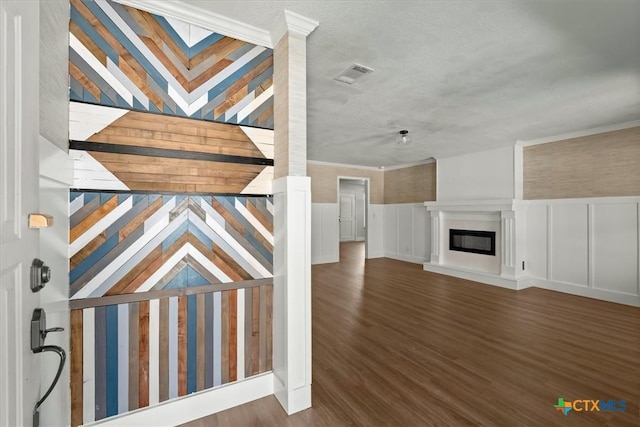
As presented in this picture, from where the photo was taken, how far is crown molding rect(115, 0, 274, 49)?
1817mm

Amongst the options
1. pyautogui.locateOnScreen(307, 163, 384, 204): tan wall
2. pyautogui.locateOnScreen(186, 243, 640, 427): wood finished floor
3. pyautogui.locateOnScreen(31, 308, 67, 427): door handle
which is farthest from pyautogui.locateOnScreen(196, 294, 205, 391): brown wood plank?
pyautogui.locateOnScreen(307, 163, 384, 204): tan wall

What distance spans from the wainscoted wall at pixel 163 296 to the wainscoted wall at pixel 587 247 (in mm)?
5060

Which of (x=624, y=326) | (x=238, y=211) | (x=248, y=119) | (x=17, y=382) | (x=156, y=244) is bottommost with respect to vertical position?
(x=624, y=326)

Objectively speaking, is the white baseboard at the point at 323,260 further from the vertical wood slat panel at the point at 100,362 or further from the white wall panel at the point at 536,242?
the vertical wood slat panel at the point at 100,362

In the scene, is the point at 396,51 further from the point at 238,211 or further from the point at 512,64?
the point at 238,211

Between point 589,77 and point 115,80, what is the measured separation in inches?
155

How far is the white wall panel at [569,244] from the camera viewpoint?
457 cm

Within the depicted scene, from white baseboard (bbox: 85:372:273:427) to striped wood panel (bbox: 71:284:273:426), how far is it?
0.04 metres

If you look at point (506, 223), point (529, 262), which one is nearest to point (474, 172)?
point (506, 223)

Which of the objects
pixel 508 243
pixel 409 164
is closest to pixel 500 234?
pixel 508 243

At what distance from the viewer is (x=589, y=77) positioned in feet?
9.09

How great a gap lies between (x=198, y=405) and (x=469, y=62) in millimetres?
3345

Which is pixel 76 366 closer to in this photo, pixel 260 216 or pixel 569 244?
pixel 260 216

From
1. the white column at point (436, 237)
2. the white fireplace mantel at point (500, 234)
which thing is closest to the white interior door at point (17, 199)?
the white fireplace mantel at point (500, 234)
